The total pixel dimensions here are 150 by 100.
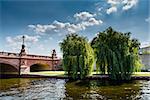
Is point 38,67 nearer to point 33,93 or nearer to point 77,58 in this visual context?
point 77,58

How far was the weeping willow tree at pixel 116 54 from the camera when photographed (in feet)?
95.8

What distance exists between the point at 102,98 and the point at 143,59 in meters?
32.0

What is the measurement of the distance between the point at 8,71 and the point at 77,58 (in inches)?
716

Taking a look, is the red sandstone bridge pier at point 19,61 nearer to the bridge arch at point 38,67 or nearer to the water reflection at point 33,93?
the bridge arch at point 38,67

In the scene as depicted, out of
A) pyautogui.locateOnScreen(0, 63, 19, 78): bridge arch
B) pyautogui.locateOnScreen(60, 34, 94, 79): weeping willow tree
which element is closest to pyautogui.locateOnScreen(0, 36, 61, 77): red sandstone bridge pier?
pyautogui.locateOnScreen(0, 63, 19, 78): bridge arch

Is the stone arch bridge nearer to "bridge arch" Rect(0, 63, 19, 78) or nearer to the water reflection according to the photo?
"bridge arch" Rect(0, 63, 19, 78)

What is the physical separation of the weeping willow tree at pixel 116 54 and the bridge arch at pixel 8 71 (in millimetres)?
16370

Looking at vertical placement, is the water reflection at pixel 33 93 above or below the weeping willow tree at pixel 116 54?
below

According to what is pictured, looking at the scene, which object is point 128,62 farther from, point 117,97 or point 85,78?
point 117,97

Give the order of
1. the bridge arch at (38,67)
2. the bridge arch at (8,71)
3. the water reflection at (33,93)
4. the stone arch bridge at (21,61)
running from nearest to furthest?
the water reflection at (33,93)
the stone arch bridge at (21,61)
the bridge arch at (8,71)
the bridge arch at (38,67)

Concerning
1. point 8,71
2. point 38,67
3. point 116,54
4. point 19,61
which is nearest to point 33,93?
point 116,54

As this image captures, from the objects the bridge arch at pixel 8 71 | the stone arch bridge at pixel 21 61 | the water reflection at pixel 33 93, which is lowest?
the water reflection at pixel 33 93

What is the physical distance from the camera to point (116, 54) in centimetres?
2958

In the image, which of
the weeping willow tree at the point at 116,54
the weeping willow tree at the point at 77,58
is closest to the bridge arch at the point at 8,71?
the weeping willow tree at the point at 77,58
